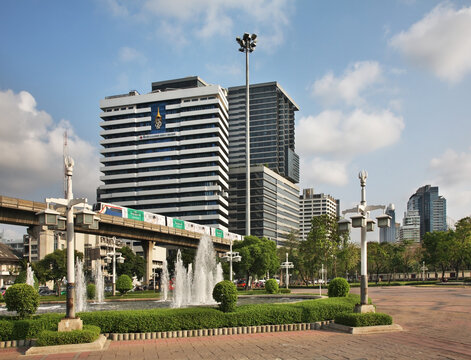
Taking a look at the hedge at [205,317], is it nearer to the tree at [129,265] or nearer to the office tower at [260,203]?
the tree at [129,265]

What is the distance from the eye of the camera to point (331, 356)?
11438mm

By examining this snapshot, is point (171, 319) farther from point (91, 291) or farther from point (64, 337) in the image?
point (91, 291)

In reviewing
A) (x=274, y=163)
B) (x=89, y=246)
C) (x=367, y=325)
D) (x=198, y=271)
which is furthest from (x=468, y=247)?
(x=274, y=163)

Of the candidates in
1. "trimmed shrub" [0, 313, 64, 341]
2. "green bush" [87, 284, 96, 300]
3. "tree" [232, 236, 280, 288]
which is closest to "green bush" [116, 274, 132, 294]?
"green bush" [87, 284, 96, 300]

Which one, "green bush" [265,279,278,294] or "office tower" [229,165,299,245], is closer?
"green bush" [265,279,278,294]

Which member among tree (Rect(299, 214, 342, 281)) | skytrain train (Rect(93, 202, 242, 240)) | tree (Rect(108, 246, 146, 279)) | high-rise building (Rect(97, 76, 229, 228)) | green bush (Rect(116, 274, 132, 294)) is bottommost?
tree (Rect(108, 246, 146, 279))

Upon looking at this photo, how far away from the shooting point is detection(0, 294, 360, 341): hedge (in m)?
13.6

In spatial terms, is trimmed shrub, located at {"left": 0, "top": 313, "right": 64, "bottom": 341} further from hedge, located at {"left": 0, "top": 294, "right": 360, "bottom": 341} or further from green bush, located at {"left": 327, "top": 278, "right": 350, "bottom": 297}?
green bush, located at {"left": 327, "top": 278, "right": 350, "bottom": 297}

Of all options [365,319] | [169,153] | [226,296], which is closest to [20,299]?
[226,296]

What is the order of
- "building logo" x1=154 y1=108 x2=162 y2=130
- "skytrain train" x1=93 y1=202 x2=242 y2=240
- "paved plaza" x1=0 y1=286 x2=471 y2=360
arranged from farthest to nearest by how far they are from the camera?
"building logo" x1=154 y1=108 x2=162 y2=130 < "skytrain train" x1=93 y1=202 x2=242 y2=240 < "paved plaza" x1=0 y1=286 x2=471 y2=360

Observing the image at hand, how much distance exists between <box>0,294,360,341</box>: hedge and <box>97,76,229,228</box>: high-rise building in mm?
98719

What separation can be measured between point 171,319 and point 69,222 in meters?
4.65

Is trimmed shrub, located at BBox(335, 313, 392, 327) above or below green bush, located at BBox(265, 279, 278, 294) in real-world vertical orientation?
above

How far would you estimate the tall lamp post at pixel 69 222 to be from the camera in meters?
13.4
